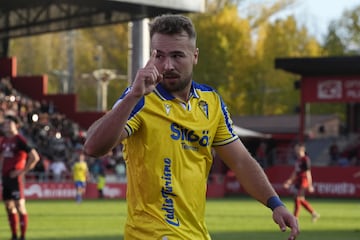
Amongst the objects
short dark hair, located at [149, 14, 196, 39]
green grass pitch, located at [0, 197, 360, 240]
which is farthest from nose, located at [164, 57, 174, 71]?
green grass pitch, located at [0, 197, 360, 240]

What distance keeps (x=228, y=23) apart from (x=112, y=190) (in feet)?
79.8

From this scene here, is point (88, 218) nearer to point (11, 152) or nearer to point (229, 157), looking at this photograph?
point (11, 152)

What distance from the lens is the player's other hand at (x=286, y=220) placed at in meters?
6.34

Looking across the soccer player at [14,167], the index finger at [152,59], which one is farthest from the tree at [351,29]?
the index finger at [152,59]

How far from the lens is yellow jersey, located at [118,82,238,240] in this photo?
6.35 metres

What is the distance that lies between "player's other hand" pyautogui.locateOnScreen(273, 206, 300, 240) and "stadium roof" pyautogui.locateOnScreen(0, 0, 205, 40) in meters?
29.0

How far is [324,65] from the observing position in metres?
45.5

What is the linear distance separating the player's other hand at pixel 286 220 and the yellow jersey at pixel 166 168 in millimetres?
479

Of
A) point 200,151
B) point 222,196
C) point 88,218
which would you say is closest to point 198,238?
point 200,151

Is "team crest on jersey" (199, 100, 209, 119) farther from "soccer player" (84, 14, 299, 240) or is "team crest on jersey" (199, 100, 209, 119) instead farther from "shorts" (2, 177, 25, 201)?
"shorts" (2, 177, 25, 201)

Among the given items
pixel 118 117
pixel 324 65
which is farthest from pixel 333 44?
pixel 118 117

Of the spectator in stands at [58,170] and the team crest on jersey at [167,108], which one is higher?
the team crest on jersey at [167,108]

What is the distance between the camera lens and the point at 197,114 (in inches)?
257

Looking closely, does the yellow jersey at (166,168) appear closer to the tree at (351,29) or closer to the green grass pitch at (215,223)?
the green grass pitch at (215,223)
